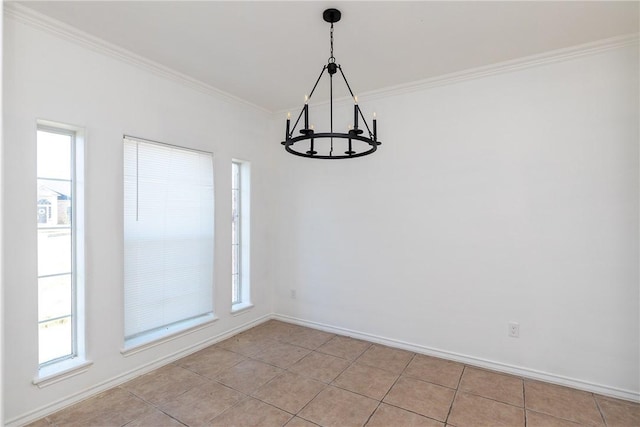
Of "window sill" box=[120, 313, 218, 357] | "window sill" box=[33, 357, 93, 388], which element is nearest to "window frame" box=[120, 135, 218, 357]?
"window sill" box=[120, 313, 218, 357]

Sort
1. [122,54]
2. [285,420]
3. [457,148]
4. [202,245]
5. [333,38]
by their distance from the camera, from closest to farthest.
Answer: [285,420]
[333,38]
[122,54]
[457,148]
[202,245]

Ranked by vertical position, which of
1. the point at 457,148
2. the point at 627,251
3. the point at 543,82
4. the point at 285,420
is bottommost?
the point at 285,420

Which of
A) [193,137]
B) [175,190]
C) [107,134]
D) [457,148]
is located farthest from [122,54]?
[457,148]

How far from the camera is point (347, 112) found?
12.3 feet

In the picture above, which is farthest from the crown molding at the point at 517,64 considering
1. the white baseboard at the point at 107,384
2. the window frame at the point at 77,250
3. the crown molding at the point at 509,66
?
the white baseboard at the point at 107,384

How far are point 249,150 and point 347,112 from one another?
130 centimetres

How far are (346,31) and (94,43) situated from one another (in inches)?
78.0

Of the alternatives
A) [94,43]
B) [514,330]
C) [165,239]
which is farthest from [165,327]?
[514,330]

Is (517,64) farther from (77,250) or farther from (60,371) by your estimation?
(60,371)

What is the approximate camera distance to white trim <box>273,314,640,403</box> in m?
2.54

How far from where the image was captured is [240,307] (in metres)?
3.92

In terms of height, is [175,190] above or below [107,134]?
below

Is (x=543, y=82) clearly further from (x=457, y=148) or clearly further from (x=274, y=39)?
(x=274, y=39)

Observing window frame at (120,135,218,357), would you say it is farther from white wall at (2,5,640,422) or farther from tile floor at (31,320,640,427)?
tile floor at (31,320,640,427)
